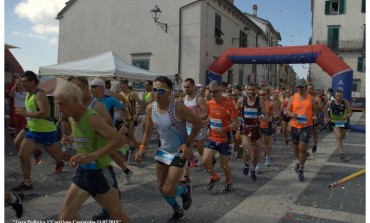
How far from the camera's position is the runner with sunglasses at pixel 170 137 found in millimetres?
4074

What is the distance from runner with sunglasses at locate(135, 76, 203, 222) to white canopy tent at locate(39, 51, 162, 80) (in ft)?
23.4

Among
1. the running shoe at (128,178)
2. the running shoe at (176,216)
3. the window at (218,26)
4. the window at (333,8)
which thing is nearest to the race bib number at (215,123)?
the running shoe at (128,178)

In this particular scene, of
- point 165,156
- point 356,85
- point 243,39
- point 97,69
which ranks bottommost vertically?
point 165,156

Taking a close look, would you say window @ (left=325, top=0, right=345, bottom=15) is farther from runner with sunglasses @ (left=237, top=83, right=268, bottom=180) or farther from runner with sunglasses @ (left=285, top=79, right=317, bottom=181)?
runner with sunglasses @ (left=237, top=83, right=268, bottom=180)

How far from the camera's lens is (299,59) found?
54.6 feet

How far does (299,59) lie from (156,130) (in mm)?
12494

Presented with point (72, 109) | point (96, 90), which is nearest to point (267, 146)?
point (96, 90)

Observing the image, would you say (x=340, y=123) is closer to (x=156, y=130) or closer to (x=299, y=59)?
(x=156, y=130)

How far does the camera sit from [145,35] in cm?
2056

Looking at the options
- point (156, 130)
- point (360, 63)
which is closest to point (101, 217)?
point (156, 130)

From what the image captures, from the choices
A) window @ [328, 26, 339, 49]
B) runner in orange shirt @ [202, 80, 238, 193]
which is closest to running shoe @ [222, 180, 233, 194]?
runner in orange shirt @ [202, 80, 238, 193]

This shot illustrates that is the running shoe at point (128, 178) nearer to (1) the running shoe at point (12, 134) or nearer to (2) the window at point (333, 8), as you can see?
(1) the running shoe at point (12, 134)

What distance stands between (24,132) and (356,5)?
1564 inches

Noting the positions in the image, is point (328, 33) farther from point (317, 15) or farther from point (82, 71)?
point (82, 71)
